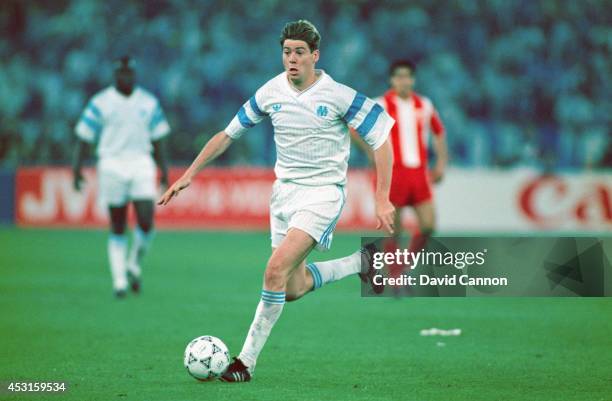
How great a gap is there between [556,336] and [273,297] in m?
3.20

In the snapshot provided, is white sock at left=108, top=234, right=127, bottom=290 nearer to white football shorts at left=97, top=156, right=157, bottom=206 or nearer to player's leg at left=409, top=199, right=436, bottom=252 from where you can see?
white football shorts at left=97, top=156, right=157, bottom=206

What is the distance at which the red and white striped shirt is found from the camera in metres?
11.5

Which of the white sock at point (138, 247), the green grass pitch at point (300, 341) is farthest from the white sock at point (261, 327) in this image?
Result: the white sock at point (138, 247)

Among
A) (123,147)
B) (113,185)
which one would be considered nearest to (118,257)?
(113,185)

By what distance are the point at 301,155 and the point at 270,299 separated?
0.94m

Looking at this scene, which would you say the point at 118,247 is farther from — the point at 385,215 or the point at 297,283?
the point at 385,215

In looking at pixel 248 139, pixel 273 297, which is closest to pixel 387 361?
pixel 273 297

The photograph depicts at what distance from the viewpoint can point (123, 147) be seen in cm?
1218

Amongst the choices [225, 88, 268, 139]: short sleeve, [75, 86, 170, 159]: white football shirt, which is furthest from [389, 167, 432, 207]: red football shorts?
[225, 88, 268, 139]: short sleeve

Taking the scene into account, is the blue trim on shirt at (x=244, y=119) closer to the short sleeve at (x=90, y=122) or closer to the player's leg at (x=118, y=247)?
the player's leg at (x=118, y=247)

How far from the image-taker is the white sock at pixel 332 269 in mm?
7699

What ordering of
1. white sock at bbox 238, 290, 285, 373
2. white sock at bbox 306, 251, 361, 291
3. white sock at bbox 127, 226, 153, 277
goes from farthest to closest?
1. white sock at bbox 127, 226, 153, 277
2. white sock at bbox 306, 251, 361, 291
3. white sock at bbox 238, 290, 285, 373

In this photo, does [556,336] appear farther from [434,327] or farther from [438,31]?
[438,31]

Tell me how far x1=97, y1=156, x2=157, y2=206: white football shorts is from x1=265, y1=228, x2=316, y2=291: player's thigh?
554 centimetres
